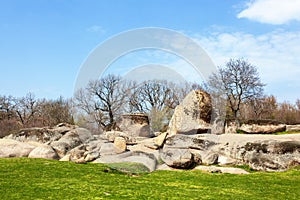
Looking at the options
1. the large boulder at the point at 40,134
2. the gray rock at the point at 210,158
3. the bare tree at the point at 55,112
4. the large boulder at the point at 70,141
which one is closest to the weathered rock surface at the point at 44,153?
the large boulder at the point at 70,141

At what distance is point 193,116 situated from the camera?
18.4 m

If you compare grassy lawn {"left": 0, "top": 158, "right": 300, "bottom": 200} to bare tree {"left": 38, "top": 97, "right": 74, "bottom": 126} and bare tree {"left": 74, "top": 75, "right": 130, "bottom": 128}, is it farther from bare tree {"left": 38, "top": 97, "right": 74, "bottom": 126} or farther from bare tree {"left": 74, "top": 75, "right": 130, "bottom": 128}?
bare tree {"left": 38, "top": 97, "right": 74, "bottom": 126}

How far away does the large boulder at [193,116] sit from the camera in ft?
59.9

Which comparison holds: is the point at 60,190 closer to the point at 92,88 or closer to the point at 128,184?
the point at 128,184

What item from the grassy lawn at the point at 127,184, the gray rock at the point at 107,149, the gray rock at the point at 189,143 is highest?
the gray rock at the point at 189,143

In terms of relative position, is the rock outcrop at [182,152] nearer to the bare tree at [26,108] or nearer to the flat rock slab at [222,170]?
the flat rock slab at [222,170]

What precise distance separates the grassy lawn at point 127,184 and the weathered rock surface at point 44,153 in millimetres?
3077

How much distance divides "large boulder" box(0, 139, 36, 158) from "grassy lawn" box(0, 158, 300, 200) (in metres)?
3.86

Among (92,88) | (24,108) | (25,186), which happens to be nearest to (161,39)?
(25,186)

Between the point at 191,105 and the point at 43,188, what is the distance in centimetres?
1225

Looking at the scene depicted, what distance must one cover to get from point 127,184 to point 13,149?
8.38 m

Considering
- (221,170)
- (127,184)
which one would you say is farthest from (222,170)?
(127,184)

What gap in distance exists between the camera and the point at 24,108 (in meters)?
51.1

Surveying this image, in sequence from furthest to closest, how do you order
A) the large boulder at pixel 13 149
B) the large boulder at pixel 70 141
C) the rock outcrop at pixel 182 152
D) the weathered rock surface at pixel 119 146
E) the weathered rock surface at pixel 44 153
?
the weathered rock surface at pixel 119 146 < the large boulder at pixel 70 141 < the large boulder at pixel 13 149 < the weathered rock surface at pixel 44 153 < the rock outcrop at pixel 182 152
